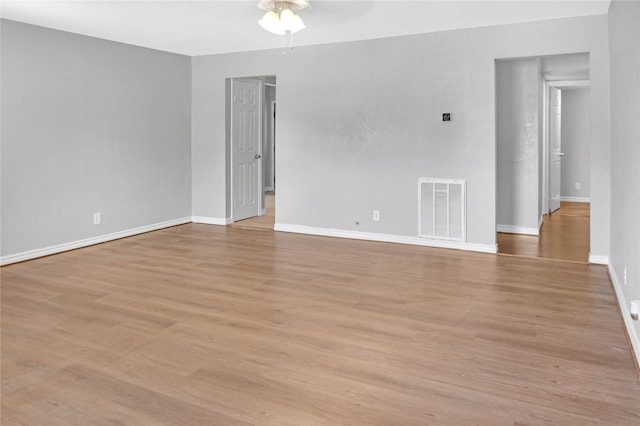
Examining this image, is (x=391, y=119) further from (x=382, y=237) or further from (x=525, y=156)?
(x=525, y=156)

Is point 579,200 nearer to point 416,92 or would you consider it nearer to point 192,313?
point 416,92

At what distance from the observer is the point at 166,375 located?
2490mm

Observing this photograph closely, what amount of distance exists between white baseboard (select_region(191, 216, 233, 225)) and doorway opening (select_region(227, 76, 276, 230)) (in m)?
0.13

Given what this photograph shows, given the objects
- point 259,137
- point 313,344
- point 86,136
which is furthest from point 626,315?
point 259,137

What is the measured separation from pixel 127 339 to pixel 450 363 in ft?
6.06

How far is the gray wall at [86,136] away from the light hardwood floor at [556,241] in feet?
14.3

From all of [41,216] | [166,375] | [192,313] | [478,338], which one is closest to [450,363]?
[478,338]

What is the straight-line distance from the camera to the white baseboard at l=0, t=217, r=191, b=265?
4.86m

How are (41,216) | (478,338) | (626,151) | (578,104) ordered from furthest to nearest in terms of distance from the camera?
1. (578,104)
2. (41,216)
3. (626,151)
4. (478,338)

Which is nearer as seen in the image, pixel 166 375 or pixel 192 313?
pixel 166 375

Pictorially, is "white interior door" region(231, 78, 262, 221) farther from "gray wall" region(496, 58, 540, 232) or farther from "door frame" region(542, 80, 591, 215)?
"door frame" region(542, 80, 591, 215)

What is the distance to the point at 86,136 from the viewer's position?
5.56m

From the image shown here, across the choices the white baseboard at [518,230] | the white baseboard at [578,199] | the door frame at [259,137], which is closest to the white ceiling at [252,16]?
the door frame at [259,137]

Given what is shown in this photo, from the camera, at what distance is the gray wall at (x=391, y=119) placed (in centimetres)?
481
